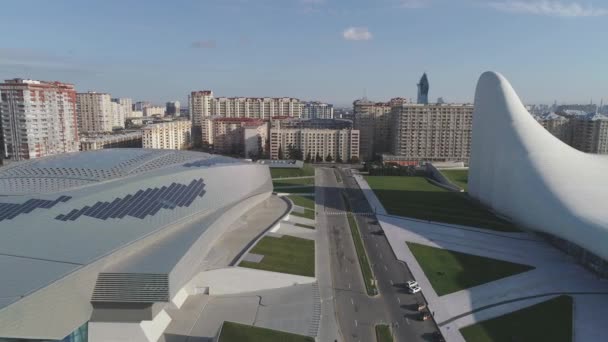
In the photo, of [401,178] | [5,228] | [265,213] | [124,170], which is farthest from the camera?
[401,178]

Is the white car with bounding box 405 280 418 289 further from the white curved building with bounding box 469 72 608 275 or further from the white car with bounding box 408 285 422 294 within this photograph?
the white curved building with bounding box 469 72 608 275

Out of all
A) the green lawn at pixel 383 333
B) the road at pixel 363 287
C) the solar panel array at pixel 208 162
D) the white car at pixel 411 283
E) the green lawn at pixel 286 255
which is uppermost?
the solar panel array at pixel 208 162

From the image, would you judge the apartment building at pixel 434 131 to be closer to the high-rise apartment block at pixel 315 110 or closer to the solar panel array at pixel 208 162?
the solar panel array at pixel 208 162

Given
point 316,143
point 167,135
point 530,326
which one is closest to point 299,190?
point 316,143

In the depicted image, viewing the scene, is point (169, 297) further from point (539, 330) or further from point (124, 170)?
point (539, 330)

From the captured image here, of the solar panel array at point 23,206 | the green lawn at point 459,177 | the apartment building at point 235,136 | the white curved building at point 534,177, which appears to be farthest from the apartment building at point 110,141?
the white curved building at point 534,177

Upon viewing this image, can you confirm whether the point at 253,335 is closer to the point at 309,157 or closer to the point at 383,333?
the point at 383,333

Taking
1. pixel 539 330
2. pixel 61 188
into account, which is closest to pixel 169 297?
pixel 61 188

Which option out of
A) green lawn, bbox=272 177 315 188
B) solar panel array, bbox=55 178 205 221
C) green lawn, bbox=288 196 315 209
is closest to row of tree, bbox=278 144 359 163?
green lawn, bbox=272 177 315 188
